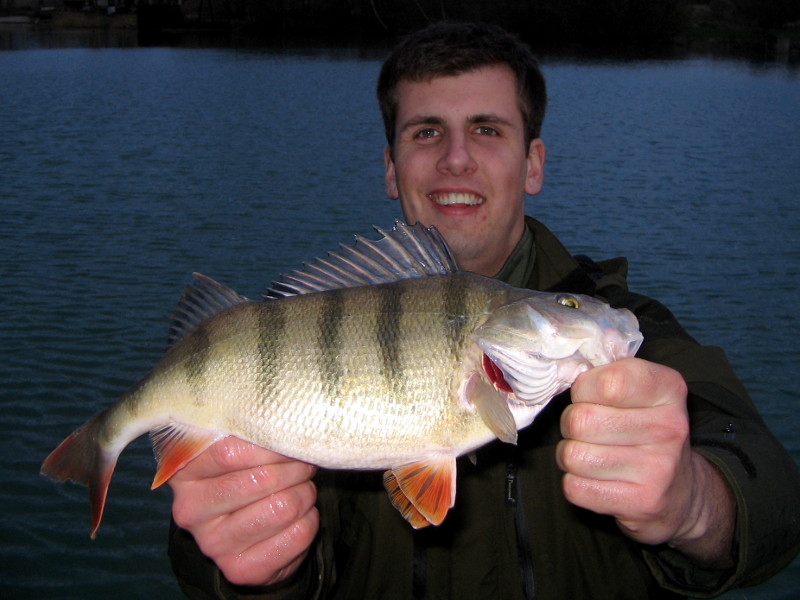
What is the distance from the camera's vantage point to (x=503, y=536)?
2.79 m

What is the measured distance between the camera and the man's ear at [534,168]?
3875 millimetres

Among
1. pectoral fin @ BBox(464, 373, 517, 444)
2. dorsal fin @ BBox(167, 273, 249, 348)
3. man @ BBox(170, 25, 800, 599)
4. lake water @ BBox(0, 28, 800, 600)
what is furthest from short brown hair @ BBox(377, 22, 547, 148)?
lake water @ BBox(0, 28, 800, 600)

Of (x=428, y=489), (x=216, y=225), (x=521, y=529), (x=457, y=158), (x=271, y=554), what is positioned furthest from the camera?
(x=216, y=225)

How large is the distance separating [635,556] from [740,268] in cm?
872

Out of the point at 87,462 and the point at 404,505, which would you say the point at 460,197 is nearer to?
the point at 404,505

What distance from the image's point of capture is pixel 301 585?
8.16 ft

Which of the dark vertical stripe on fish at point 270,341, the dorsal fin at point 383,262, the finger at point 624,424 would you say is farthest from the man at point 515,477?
the dorsal fin at point 383,262

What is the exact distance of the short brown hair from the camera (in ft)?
11.7

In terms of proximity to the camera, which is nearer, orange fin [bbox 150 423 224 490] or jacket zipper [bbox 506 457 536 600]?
orange fin [bbox 150 423 224 490]

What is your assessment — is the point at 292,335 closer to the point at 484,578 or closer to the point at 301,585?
the point at 301,585

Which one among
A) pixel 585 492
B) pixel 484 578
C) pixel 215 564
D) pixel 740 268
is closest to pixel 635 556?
pixel 484 578

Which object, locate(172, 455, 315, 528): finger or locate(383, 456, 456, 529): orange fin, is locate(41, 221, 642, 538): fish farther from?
locate(172, 455, 315, 528): finger

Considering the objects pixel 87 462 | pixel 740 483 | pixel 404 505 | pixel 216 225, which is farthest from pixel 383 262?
pixel 216 225

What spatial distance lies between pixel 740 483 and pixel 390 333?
1073 millimetres
